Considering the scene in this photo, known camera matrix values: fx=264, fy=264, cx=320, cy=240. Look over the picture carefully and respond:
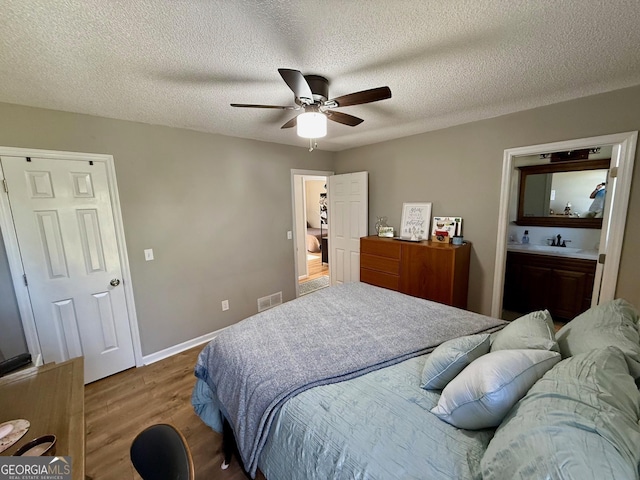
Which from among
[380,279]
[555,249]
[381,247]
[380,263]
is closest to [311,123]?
[381,247]

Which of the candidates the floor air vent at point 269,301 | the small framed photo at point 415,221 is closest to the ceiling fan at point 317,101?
the small framed photo at point 415,221

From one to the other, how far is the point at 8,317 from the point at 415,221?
403cm

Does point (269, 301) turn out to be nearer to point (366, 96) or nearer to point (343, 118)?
point (343, 118)

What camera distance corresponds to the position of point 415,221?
347 cm

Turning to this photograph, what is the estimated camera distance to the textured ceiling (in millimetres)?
1155

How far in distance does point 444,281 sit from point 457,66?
79.2 inches

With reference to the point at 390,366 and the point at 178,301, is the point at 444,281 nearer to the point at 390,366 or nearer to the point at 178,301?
the point at 390,366

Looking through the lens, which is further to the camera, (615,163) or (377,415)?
(615,163)

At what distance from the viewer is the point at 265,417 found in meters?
1.23

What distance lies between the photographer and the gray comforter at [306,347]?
1.31 meters

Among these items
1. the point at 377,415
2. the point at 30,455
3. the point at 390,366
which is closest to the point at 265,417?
the point at 377,415

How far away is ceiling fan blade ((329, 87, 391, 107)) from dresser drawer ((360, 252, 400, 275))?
83.9 inches

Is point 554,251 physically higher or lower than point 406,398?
higher

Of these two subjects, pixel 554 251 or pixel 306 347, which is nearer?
pixel 306 347
